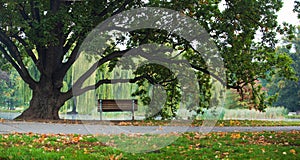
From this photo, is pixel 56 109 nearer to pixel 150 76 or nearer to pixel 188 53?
pixel 150 76

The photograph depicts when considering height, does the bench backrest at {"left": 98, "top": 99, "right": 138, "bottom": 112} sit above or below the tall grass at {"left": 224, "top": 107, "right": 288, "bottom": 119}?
above

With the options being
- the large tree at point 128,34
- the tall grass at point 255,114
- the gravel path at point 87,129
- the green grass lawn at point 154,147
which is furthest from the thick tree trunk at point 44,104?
the tall grass at point 255,114

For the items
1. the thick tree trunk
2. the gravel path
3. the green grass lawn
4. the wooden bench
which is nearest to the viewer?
the green grass lawn

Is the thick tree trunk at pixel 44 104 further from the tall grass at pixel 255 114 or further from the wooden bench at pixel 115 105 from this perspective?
the tall grass at pixel 255 114

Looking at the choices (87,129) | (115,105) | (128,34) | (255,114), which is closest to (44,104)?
(115,105)

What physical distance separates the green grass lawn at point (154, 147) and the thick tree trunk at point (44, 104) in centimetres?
725

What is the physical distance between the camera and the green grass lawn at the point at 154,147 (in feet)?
20.6

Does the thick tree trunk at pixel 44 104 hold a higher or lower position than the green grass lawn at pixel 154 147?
higher

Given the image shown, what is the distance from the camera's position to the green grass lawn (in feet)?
20.6

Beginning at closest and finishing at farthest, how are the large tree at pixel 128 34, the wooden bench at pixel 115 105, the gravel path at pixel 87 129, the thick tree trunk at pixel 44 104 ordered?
the gravel path at pixel 87 129
the large tree at pixel 128 34
the thick tree trunk at pixel 44 104
the wooden bench at pixel 115 105

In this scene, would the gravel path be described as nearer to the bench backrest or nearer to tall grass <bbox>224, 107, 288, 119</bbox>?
the bench backrest

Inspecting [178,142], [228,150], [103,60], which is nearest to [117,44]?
[103,60]

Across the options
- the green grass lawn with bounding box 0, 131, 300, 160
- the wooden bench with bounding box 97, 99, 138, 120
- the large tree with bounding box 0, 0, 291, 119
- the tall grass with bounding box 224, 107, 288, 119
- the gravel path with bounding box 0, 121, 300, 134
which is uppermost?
the large tree with bounding box 0, 0, 291, 119

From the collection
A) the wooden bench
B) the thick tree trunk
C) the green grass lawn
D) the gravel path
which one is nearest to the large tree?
the thick tree trunk
